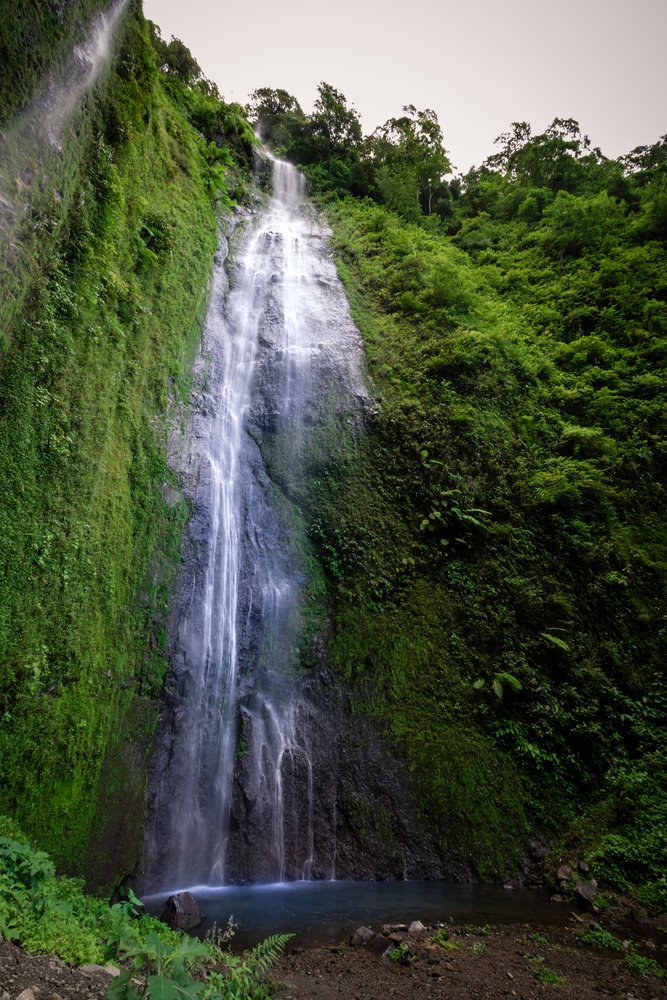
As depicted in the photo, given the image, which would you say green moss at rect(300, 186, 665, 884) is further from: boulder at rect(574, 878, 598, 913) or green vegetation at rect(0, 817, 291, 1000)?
green vegetation at rect(0, 817, 291, 1000)

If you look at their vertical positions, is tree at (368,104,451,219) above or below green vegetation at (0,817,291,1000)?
above

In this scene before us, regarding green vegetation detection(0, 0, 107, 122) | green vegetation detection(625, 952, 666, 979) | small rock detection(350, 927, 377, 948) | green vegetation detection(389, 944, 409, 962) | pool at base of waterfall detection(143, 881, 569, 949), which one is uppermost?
green vegetation detection(0, 0, 107, 122)

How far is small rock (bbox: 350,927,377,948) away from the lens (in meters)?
5.30

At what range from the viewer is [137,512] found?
752 centimetres

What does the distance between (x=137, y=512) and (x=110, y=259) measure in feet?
12.2

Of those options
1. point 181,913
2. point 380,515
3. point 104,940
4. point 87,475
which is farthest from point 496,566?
point 104,940

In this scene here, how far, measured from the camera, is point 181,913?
5570 millimetres

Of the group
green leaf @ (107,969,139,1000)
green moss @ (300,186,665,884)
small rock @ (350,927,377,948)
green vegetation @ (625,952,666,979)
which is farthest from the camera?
green moss @ (300,186,665,884)

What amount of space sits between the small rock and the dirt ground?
0.16 ft

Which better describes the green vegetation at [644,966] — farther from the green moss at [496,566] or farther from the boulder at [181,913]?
the boulder at [181,913]

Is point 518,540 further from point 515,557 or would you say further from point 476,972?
point 476,972

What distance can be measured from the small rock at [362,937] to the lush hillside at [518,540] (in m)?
2.56

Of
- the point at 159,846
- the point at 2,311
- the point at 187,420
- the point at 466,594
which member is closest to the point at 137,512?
the point at 187,420

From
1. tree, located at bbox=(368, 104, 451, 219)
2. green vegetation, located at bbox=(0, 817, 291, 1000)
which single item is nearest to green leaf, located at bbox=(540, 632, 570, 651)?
green vegetation, located at bbox=(0, 817, 291, 1000)
